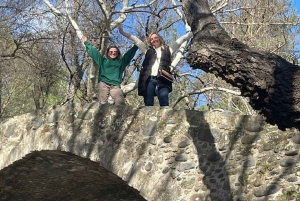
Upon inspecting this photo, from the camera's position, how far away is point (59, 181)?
728 centimetres

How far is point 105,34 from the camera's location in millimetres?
8500

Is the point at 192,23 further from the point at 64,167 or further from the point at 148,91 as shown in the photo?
the point at 64,167

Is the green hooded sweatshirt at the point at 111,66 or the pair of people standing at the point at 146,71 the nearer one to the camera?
Answer: the pair of people standing at the point at 146,71

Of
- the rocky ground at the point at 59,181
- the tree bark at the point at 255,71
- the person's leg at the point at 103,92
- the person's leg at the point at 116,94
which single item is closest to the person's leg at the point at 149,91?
the person's leg at the point at 116,94

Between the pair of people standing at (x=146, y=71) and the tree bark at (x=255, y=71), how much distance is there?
7.85ft

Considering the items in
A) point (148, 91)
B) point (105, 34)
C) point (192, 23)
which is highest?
point (105, 34)

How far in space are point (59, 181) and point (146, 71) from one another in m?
2.67

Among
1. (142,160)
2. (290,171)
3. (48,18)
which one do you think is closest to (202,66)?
(290,171)

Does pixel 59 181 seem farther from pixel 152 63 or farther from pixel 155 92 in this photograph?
pixel 152 63

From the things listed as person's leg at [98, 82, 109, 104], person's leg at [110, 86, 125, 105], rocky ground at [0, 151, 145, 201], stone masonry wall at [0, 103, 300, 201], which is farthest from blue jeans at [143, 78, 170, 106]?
rocky ground at [0, 151, 145, 201]

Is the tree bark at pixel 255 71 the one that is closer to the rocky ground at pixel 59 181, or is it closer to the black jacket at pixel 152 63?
the black jacket at pixel 152 63

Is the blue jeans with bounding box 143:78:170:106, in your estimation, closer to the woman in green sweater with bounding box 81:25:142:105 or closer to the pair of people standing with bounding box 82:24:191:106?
the pair of people standing with bounding box 82:24:191:106

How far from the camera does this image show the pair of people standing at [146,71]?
218 inches

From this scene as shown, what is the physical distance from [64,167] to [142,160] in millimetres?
1832
